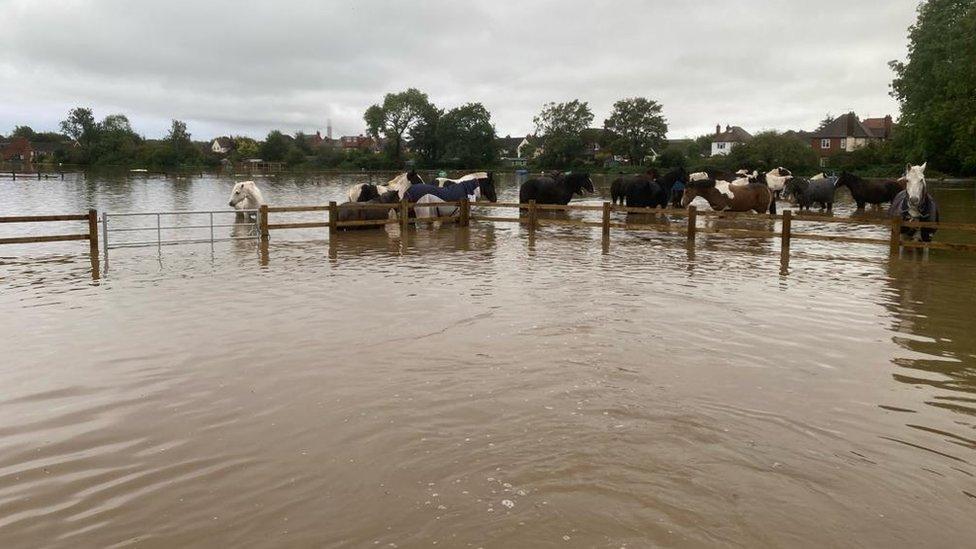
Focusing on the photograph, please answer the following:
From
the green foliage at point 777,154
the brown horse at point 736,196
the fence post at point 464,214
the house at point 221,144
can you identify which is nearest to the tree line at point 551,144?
the green foliage at point 777,154

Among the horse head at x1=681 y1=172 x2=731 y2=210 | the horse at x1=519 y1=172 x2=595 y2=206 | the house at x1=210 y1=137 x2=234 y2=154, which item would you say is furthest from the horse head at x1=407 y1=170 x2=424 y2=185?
the house at x1=210 y1=137 x2=234 y2=154

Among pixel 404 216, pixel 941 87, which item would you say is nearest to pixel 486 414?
pixel 404 216

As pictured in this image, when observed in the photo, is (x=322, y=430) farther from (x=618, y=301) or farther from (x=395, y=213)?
(x=395, y=213)

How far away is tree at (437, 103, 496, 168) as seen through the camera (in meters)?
106

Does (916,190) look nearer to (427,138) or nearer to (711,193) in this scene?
(711,193)

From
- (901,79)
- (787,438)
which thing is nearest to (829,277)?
(787,438)

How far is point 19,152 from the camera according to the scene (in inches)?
5340

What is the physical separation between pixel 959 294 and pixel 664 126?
90299 millimetres

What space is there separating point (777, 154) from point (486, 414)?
68.3 meters

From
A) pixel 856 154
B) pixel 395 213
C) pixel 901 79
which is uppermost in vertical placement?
pixel 901 79

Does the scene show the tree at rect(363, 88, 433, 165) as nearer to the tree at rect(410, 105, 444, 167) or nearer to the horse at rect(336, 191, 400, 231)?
the tree at rect(410, 105, 444, 167)

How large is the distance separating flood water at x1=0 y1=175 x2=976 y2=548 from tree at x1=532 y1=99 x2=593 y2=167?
91.0 m

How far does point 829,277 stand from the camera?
40.6ft

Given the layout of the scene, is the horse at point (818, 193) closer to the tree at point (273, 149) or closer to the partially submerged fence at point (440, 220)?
the partially submerged fence at point (440, 220)
